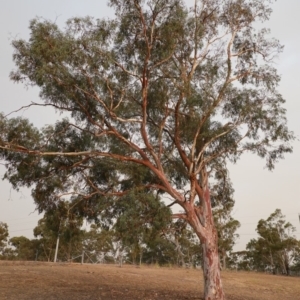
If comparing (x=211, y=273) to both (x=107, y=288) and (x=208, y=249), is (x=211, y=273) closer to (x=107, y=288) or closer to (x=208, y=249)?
(x=208, y=249)

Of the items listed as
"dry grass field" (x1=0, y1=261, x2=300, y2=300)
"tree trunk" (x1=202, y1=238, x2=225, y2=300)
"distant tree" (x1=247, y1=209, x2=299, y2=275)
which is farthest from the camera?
"distant tree" (x1=247, y1=209, x2=299, y2=275)

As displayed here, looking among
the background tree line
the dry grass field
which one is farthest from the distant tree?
the dry grass field

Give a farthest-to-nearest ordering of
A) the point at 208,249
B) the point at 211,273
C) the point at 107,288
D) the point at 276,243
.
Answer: the point at 276,243, the point at 107,288, the point at 208,249, the point at 211,273

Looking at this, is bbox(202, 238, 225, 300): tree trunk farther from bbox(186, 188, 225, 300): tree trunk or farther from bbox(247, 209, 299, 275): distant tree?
bbox(247, 209, 299, 275): distant tree

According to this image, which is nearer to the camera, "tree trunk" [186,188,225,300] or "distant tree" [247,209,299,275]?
"tree trunk" [186,188,225,300]

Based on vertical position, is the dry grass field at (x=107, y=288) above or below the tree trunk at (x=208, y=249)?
below

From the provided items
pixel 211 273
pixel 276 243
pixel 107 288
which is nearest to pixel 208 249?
pixel 211 273

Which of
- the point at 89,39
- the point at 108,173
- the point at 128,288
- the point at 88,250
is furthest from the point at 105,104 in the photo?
the point at 88,250

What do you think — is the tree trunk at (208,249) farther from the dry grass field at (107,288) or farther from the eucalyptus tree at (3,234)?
the eucalyptus tree at (3,234)

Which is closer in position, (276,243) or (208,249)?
(208,249)

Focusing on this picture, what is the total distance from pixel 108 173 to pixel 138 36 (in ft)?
16.7

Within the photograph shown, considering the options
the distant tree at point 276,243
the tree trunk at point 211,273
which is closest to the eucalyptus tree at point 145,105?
the tree trunk at point 211,273

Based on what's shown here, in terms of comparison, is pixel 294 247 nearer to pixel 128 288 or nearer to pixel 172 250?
pixel 172 250

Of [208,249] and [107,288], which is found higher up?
[208,249]
